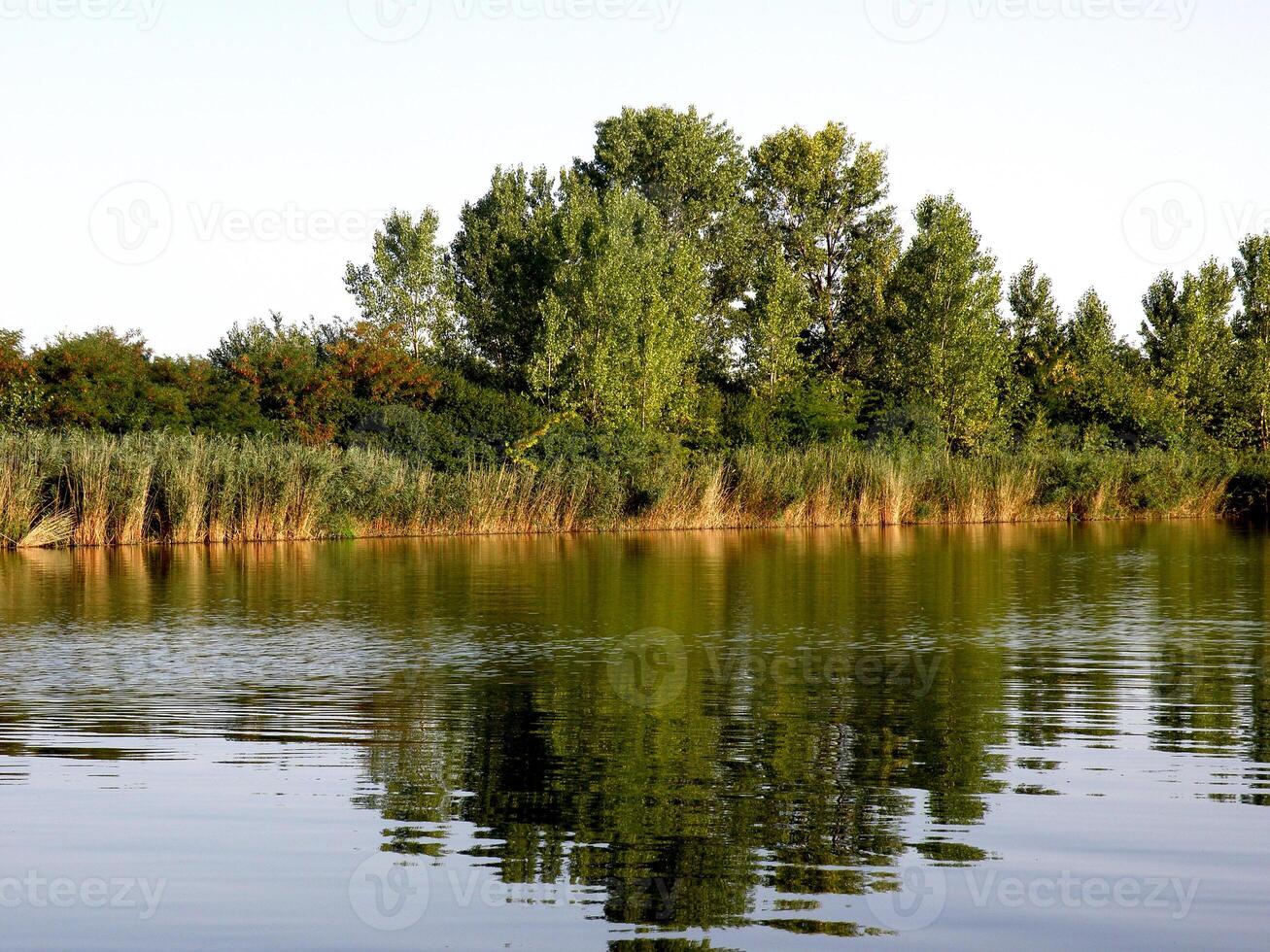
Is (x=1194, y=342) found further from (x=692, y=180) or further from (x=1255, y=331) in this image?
(x=692, y=180)

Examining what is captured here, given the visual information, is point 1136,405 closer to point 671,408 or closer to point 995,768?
point 671,408

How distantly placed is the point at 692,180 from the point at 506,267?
28.7ft

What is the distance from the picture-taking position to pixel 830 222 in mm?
58375

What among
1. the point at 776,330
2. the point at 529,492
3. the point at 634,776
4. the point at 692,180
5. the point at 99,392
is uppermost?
the point at 692,180

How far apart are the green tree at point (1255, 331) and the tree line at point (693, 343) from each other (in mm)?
97

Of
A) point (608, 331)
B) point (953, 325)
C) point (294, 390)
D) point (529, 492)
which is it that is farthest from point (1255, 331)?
point (294, 390)

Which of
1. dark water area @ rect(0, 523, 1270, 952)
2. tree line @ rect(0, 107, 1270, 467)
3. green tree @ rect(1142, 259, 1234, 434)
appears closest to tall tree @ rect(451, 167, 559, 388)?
tree line @ rect(0, 107, 1270, 467)

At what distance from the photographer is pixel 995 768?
889 cm

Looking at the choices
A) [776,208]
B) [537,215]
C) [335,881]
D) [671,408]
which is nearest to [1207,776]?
[335,881]

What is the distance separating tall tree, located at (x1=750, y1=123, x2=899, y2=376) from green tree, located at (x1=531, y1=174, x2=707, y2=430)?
1043cm

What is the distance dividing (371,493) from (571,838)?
97.1ft

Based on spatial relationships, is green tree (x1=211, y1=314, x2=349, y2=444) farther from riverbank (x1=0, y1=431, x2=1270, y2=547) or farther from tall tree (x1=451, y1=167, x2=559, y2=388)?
tall tree (x1=451, y1=167, x2=559, y2=388)

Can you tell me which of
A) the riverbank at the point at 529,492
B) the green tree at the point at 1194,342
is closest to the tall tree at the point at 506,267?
the riverbank at the point at 529,492

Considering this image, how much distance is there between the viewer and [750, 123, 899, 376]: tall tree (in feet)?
189
